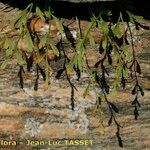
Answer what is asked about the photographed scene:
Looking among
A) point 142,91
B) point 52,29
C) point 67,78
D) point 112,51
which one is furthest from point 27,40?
point 142,91

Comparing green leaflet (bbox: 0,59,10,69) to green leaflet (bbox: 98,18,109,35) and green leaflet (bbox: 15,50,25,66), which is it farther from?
green leaflet (bbox: 98,18,109,35)

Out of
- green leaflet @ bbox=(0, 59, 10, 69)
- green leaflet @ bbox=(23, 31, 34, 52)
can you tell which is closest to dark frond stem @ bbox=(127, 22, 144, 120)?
green leaflet @ bbox=(23, 31, 34, 52)

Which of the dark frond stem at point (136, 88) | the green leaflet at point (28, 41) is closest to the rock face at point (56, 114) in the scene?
the dark frond stem at point (136, 88)

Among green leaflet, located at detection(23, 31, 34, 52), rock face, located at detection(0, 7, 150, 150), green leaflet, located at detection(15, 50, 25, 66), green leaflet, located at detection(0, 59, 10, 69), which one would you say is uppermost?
green leaflet, located at detection(23, 31, 34, 52)

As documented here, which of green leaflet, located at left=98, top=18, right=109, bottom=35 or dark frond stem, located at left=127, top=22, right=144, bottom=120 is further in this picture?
dark frond stem, located at left=127, top=22, right=144, bottom=120

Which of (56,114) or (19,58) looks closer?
(19,58)

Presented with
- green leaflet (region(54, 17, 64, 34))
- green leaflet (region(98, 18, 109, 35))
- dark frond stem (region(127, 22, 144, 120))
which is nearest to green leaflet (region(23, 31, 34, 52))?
green leaflet (region(54, 17, 64, 34))

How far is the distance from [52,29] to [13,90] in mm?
464

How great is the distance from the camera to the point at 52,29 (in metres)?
2.57

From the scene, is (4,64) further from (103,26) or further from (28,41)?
(103,26)

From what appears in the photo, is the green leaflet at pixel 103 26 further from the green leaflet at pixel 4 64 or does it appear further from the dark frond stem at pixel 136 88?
the green leaflet at pixel 4 64

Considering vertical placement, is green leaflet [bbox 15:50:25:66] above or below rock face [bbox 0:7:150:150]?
above

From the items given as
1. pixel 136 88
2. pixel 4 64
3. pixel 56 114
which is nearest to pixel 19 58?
pixel 4 64

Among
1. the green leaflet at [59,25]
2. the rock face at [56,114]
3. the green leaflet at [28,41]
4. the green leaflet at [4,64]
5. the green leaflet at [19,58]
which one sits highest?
the green leaflet at [59,25]
